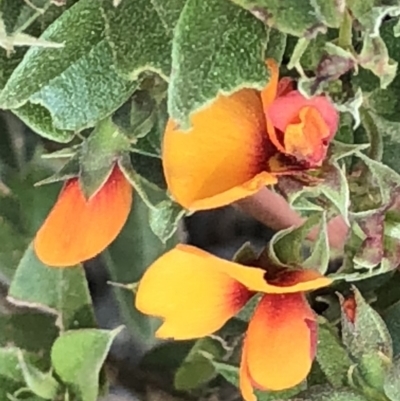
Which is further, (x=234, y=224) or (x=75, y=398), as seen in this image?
(x=234, y=224)

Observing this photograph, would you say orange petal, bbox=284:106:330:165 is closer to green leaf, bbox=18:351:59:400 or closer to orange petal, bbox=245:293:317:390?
orange petal, bbox=245:293:317:390

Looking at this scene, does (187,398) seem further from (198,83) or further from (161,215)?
(198,83)

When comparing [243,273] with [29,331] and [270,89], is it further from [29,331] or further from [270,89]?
[29,331]

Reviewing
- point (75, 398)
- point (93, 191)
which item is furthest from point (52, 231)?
point (75, 398)

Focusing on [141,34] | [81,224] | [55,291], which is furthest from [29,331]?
[141,34]

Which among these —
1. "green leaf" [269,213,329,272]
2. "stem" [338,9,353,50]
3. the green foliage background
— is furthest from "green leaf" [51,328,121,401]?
"stem" [338,9,353,50]

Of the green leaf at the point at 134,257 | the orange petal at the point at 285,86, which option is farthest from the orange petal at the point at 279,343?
the green leaf at the point at 134,257
